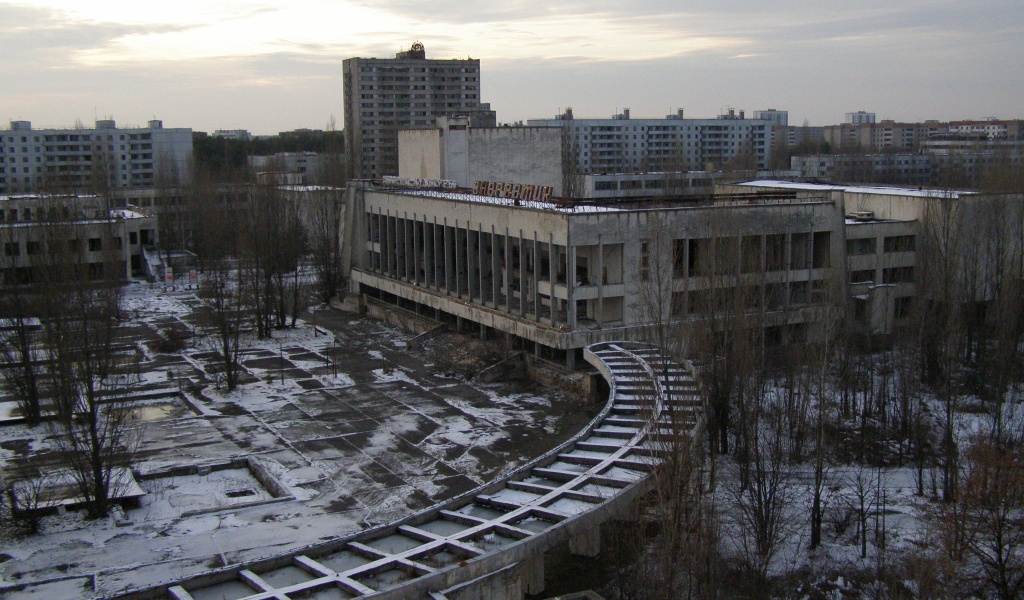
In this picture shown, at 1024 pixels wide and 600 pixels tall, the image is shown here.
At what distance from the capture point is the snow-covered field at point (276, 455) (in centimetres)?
1967

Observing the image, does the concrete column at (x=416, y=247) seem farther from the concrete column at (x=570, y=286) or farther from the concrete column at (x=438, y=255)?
the concrete column at (x=570, y=286)

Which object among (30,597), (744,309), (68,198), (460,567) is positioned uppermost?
(68,198)

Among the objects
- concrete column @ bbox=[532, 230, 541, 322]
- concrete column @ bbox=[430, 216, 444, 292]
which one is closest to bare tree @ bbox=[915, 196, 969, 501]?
concrete column @ bbox=[532, 230, 541, 322]

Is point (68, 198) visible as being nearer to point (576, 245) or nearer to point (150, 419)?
point (150, 419)

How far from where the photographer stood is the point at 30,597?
57.5 ft

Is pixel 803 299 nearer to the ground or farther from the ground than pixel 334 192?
nearer to the ground

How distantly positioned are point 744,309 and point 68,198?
24585mm

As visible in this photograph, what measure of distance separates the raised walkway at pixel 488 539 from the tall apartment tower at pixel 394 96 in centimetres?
→ 8638

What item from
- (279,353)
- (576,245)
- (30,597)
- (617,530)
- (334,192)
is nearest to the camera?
(30,597)

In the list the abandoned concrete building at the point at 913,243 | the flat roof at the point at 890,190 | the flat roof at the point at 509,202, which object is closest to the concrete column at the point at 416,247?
the flat roof at the point at 509,202

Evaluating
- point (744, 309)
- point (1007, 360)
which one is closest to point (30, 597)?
point (744, 309)

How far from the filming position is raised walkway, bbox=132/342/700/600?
15133 mm

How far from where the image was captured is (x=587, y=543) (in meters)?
18.8

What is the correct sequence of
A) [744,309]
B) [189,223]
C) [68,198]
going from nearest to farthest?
[744,309] < [68,198] < [189,223]
